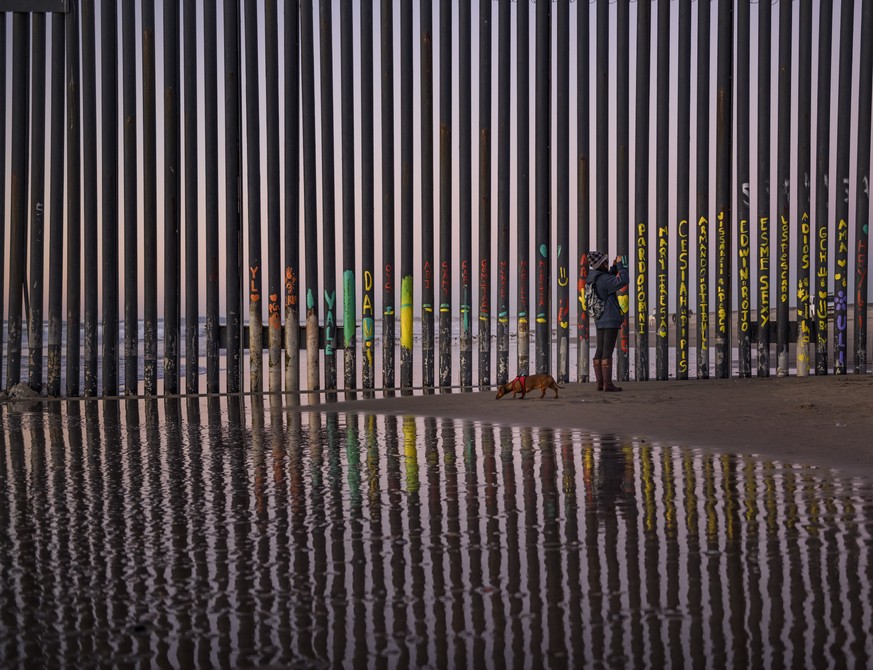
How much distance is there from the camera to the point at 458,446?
25.6 ft

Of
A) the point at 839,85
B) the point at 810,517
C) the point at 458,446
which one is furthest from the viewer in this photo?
the point at 839,85

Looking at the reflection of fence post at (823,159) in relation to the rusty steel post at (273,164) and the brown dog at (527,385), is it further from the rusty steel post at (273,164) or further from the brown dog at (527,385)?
the rusty steel post at (273,164)

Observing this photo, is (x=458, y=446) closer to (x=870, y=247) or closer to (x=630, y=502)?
(x=630, y=502)

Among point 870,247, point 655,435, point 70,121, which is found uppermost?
point 70,121

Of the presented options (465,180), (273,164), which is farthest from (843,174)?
(273,164)

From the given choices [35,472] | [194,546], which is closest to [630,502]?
[194,546]

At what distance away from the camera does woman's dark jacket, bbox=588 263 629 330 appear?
12211mm

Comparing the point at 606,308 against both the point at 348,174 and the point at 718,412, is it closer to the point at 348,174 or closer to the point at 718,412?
the point at 718,412

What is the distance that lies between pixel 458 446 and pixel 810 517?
324cm

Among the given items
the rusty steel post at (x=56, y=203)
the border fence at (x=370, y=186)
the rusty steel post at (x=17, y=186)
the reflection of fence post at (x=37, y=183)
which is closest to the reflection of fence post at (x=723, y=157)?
the border fence at (x=370, y=186)

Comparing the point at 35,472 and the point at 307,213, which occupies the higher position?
the point at 307,213

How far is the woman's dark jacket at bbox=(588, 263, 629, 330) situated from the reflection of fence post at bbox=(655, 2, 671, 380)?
2.21 metres

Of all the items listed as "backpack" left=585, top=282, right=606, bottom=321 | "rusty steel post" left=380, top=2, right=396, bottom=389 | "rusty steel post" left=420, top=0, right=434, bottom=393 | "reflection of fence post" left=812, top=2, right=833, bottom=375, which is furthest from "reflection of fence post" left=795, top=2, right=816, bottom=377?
"rusty steel post" left=380, top=2, right=396, bottom=389

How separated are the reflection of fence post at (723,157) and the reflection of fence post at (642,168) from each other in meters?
1.00
